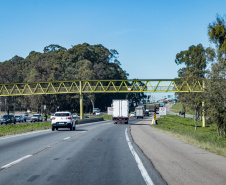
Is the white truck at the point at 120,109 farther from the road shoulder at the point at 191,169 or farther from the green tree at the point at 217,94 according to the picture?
the road shoulder at the point at 191,169

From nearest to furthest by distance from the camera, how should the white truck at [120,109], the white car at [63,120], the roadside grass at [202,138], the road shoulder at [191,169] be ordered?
the road shoulder at [191,169] → the roadside grass at [202,138] → the white car at [63,120] → the white truck at [120,109]

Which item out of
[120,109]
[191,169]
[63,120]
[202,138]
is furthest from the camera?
[120,109]

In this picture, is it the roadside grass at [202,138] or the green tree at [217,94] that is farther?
the green tree at [217,94]

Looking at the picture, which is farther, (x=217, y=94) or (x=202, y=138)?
(x=217, y=94)

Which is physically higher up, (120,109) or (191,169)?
(120,109)

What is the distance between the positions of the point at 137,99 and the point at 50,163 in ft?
457

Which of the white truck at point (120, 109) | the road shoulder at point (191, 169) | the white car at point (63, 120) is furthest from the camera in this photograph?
the white truck at point (120, 109)

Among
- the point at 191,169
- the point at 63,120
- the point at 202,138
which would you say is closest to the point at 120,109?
the point at 63,120

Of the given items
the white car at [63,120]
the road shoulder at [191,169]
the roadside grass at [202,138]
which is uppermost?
the white car at [63,120]

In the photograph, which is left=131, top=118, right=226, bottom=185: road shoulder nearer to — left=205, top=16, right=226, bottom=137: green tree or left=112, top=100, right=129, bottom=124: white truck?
left=205, top=16, right=226, bottom=137: green tree

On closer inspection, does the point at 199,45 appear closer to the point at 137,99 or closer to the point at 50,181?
the point at 50,181

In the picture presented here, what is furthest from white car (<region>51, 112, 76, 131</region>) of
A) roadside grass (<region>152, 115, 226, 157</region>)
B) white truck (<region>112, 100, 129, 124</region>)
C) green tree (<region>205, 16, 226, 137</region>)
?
white truck (<region>112, 100, 129, 124</region>)

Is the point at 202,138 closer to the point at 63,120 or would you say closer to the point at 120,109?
the point at 63,120

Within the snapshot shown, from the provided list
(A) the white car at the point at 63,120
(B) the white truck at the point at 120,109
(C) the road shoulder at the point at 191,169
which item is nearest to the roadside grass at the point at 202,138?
(C) the road shoulder at the point at 191,169
